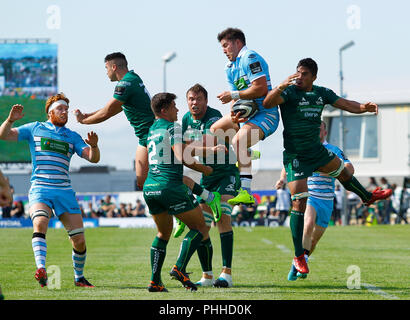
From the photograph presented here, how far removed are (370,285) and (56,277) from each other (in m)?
4.12

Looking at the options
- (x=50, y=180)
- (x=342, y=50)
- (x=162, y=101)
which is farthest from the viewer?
(x=342, y=50)

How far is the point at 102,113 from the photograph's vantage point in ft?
35.0

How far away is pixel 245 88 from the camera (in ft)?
34.3

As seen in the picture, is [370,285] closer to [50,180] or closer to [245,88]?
[245,88]

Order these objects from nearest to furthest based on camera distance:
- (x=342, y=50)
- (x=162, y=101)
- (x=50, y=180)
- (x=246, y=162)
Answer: (x=162, y=101)
(x=50, y=180)
(x=246, y=162)
(x=342, y=50)

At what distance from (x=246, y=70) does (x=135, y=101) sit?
161 cm

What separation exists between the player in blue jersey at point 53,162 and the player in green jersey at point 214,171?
1.42 metres

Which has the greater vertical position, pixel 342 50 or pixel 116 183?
pixel 342 50

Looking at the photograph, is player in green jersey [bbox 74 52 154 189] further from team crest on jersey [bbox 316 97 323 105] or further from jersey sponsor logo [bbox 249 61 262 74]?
team crest on jersey [bbox 316 97 323 105]

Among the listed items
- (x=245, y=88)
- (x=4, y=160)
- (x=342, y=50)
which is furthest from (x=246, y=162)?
(x=4, y=160)

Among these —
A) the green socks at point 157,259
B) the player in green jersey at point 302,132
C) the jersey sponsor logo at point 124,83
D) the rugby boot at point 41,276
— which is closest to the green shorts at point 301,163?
the player in green jersey at point 302,132

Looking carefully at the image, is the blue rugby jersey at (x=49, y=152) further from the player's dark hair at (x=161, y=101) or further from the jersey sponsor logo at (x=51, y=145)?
the player's dark hair at (x=161, y=101)

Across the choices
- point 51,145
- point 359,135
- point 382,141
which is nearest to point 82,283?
point 51,145

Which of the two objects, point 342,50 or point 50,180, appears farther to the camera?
point 342,50
